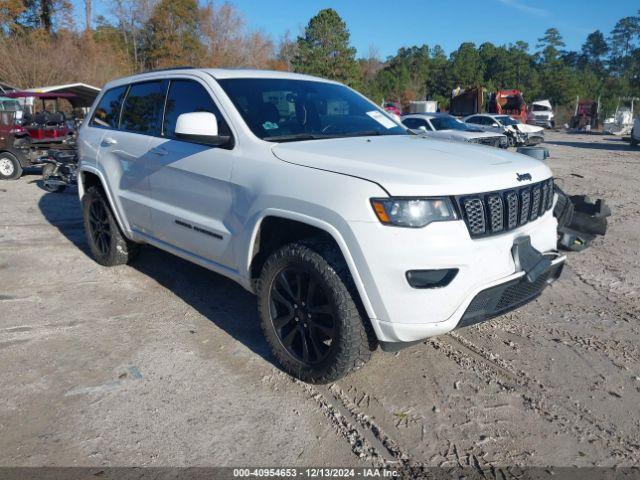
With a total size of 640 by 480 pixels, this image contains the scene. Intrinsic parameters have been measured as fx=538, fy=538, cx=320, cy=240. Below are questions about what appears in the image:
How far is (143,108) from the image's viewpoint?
4.56 m

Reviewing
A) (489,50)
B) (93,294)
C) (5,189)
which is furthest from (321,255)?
(489,50)

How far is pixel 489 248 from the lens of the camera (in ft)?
Answer: 9.16

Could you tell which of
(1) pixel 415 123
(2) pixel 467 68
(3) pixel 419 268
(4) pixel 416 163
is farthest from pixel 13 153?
(2) pixel 467 68

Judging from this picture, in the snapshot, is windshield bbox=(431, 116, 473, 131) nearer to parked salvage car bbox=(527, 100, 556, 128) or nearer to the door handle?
the door handle

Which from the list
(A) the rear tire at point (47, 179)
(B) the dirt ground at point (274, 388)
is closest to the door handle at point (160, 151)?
(B) the dirt ground at point (274, 388)

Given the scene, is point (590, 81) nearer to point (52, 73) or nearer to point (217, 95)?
point (52, 73)

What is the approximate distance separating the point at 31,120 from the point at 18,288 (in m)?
9.69

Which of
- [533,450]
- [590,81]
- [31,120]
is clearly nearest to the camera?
[533,450]

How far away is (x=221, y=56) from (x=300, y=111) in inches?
2048

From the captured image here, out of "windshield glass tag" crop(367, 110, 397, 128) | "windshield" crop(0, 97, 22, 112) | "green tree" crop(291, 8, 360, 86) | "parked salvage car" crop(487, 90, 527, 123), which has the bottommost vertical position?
"windshield glass tag" crop(367, 110, 397, 128)

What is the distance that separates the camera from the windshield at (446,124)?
55.8ft

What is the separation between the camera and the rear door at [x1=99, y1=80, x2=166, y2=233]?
14.3 ft

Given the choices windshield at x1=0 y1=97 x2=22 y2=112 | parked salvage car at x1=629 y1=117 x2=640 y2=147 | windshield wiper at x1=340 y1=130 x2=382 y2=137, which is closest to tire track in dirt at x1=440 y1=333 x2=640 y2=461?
windshield wiper at x1=340 y1=130 x2=382 y2=137

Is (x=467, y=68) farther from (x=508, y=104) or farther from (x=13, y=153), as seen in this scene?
(x=13, y=153)
